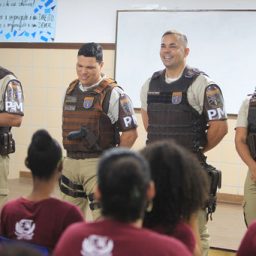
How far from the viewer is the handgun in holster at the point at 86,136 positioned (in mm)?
2820

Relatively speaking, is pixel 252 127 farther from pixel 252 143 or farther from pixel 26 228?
pixel 26 228

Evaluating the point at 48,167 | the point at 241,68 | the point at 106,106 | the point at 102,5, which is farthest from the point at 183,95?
the point at 102,5

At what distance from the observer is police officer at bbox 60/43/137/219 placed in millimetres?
2846

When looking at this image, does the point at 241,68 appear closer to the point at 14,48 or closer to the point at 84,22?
the point at 84,22

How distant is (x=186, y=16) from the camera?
15.8 ft

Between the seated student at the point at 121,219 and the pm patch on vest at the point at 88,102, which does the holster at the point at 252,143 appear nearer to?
the pm patch on vest at the point at 88,102

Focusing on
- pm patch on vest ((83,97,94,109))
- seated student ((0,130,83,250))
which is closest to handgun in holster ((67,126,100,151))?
pm patch on vest ((83,97,94,109))

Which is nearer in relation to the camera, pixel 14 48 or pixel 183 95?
pixel 183 95

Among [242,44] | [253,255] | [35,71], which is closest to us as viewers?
[253,255]

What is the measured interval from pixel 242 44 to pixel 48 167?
11.5ft

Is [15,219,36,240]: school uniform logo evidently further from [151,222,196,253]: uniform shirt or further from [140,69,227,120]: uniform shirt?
[140,69,227,120]: uniform shirt

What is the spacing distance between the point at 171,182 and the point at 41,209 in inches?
20.9

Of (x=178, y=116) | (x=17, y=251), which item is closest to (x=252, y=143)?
(x=178, y=116)

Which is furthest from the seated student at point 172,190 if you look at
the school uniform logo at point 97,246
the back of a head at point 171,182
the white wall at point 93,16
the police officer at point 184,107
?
the white wall at point 93,16
